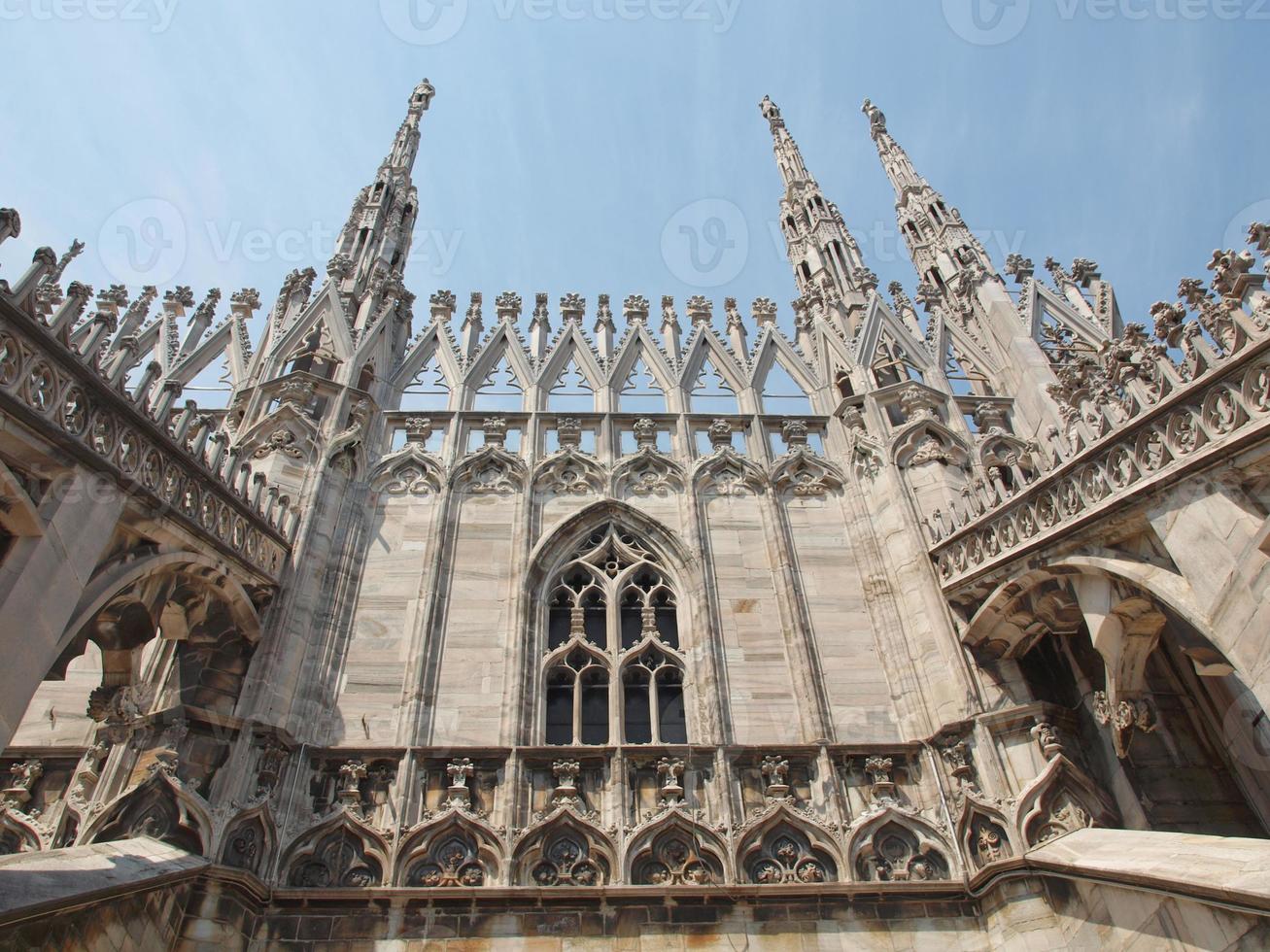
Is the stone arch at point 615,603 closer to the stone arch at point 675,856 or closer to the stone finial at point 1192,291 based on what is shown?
the stone arch at point 675,856

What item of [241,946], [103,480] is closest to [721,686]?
[241,946]

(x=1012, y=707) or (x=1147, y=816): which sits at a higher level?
(x=1012, y=707)

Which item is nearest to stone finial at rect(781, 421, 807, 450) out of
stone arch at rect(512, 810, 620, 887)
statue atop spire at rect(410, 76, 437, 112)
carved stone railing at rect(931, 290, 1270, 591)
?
carved stone railing at rect(931, 290, 1270, 591)

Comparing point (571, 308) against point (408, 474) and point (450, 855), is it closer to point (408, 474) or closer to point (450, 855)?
point (408, 474)

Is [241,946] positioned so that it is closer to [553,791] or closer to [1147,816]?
[553,791]

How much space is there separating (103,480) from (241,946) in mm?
4260

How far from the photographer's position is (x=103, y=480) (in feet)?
23.9

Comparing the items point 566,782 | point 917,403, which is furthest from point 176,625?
point 917,403

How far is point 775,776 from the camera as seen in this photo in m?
9.32

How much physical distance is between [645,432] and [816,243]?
6899 mm

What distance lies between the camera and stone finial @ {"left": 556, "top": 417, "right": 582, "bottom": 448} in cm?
1338

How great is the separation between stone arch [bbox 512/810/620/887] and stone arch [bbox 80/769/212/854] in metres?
2.91

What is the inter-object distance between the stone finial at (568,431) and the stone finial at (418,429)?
2.00m

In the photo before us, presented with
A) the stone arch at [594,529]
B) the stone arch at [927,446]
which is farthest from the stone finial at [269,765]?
the stone arch at [927,446]
